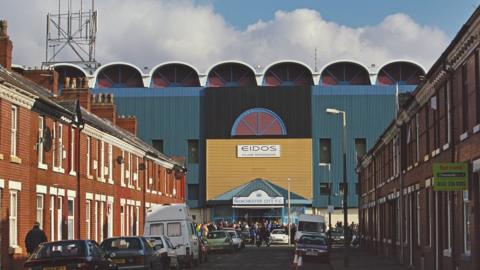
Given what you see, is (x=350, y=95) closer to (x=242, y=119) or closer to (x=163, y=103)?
(x=242, y=119)

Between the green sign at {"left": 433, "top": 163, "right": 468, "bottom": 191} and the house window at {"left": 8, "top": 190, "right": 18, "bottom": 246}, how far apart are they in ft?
49.3

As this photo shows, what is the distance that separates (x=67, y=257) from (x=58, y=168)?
49.0 ft

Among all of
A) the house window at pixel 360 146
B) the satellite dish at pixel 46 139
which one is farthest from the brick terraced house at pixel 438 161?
the house window at pixel 360 146

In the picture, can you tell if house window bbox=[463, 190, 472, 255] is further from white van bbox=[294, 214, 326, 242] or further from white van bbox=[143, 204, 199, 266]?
white van bbox=[294, 214, 326, 242]

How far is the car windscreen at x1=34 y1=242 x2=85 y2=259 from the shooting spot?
856 inches

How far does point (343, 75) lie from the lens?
98.9m

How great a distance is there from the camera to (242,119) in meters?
93.2

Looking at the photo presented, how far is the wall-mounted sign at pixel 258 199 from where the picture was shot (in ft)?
288

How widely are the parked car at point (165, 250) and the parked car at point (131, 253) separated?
215 centimetres

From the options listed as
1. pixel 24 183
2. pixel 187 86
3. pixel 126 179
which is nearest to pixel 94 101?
pixel 126 179

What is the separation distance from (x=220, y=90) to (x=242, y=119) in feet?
12.4

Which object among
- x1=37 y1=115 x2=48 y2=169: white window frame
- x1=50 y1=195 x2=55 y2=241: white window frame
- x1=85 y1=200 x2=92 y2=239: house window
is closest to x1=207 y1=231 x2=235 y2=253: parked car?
x1=85 y1=200 x2=92 y2=239: house window

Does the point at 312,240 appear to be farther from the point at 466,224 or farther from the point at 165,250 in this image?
the point at 466,224

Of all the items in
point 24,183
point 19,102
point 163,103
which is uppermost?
point 163,103
